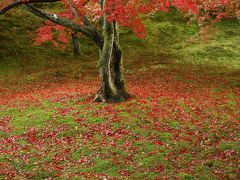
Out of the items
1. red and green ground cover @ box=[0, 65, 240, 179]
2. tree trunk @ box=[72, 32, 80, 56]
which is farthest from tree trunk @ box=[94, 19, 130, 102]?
tree trunk @ box=[72, 32, 80, 56]

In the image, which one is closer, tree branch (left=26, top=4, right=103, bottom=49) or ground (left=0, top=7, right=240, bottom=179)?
ground (left=0, top=7, right=240, bottom=179)

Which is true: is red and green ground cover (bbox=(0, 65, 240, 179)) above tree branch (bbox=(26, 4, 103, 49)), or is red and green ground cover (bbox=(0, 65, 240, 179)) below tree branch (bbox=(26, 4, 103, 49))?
below

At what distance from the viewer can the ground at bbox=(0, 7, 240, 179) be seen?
13.5 metres

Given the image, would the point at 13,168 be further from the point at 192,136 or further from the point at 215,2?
the point at 215,2

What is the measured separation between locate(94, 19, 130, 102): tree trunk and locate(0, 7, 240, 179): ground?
91 centimetres

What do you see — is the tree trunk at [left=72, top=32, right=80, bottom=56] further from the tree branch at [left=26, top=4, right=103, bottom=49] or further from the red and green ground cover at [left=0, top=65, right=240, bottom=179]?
the tree branch at [left=26, top=4, right=103, bottom=49]

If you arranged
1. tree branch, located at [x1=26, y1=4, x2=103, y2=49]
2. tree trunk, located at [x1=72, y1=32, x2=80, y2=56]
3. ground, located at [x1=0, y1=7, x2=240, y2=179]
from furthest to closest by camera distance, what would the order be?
1. tree trunk, located at [x1=72, y1=32, x2=80, y2=56]
2. tree branch, located at [x1=26, y1=4, x2=103, y2=49]
3. ground, located at [x1=0, y1=7, x2=240, y2=179]

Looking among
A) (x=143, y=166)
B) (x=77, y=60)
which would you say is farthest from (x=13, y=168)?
(x=77, y=60)

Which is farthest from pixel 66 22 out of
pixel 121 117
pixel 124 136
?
pixel 124 136

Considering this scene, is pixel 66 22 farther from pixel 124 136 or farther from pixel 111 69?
pixel 124 136

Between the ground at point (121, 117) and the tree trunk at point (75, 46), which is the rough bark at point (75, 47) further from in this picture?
the ground at point (121, 117)

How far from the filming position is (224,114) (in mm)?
19328

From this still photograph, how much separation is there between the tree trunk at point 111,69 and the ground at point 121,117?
0.91 metres

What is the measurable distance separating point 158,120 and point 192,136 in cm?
239
